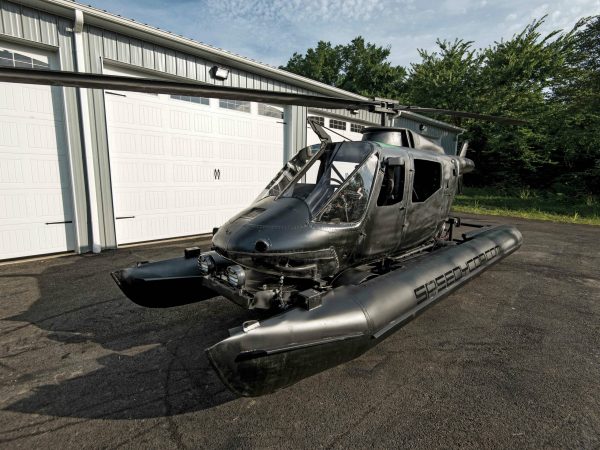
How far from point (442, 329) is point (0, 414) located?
4120mm

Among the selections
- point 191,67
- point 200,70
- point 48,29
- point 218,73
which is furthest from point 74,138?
point 218,73

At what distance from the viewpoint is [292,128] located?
9766mm

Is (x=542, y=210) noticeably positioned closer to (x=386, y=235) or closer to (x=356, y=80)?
(x=386, y=235)

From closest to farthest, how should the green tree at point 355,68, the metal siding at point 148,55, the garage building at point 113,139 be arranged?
1. the garage building at point 113,139
2. the metal siding at point 148,55
3. the green tree at point 355,68

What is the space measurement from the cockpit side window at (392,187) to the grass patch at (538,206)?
476 inches

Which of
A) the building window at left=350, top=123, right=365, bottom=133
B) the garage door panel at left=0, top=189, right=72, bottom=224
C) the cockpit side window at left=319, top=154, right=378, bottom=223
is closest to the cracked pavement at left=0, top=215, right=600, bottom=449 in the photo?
the cockpit side window at left=319, top=154, right=378, bottom=223

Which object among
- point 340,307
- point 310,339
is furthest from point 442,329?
point 310,339

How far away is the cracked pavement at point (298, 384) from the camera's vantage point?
223cm

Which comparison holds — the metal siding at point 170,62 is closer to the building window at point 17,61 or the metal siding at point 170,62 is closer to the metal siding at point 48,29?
the metal siding at point 48,29

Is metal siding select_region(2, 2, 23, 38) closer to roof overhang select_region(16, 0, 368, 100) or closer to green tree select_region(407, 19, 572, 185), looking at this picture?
roof overhang select_region(16, 0, 368, 100)

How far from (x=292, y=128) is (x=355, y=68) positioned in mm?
30865

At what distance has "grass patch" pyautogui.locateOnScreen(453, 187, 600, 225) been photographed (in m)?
13.2

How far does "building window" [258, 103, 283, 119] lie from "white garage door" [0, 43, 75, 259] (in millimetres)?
4657

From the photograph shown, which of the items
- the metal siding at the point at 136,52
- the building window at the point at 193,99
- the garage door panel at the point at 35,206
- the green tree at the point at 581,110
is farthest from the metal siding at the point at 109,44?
the green tree at the point at 581,110
